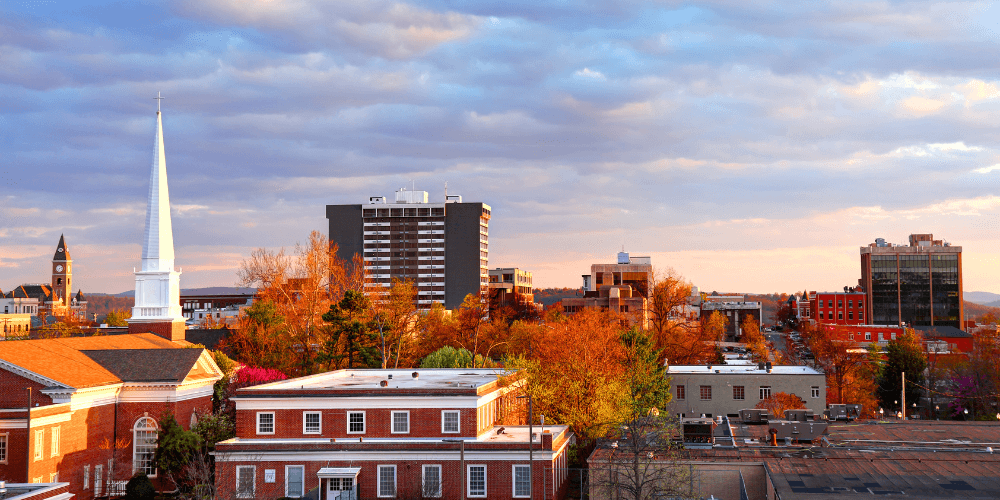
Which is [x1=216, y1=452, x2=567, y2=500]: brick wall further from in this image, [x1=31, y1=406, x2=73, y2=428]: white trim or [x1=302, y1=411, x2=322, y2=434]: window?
[x1=31, y1=406, x2=73, y2=428]: white trim

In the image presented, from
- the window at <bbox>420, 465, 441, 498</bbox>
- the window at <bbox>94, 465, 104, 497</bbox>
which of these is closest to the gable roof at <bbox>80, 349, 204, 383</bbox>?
the window at <bbox>94, 465, 104, 497</bbox>

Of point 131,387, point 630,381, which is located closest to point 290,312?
point 131,387

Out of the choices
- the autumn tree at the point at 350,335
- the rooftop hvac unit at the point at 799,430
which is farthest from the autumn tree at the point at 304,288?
the rooftop hvac unit at the point at 799,430

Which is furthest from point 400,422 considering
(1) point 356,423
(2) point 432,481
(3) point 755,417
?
(3) point 755,417

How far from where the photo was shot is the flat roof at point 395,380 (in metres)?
54.1

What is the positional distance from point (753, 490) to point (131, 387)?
40.8 metres

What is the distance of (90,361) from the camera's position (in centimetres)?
5881

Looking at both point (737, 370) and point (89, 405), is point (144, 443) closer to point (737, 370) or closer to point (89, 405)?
point (89, 405)

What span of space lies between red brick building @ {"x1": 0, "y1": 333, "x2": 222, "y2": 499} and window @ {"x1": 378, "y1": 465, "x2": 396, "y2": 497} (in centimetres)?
1673

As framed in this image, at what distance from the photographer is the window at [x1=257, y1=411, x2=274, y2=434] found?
5047cm

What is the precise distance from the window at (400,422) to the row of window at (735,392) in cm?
4254

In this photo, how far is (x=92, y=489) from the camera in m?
54.4

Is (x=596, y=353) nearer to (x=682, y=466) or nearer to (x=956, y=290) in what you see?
(x=682, y=466)

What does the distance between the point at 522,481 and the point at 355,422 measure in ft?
35.2
